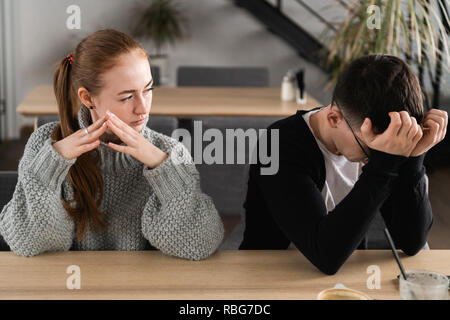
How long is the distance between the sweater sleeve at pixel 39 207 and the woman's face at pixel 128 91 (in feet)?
0.54

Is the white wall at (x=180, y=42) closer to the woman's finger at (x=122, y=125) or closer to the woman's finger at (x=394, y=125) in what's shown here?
the woman's finger at (x=122, y=125)

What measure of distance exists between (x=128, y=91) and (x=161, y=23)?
15.7 feet

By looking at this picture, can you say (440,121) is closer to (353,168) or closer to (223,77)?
(353,168)

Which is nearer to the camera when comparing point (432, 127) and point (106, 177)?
point (432, 127)

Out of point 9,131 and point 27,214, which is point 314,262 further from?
point 9,131

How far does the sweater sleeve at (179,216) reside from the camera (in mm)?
1477

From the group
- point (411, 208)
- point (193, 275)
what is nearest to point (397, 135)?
point (411, 208)

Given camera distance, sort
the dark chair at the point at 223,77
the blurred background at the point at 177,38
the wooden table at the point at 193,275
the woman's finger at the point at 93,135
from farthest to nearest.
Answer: the blurred background at the point at 177,38, the dark chair at the point at 223,77, the woman's finger at the point at 93,135, the wooden table at the point at 193,275

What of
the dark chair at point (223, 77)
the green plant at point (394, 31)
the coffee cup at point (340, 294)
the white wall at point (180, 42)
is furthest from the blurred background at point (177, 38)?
the coffee cup at point (340, 294)

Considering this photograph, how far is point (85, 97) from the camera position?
1604 mm

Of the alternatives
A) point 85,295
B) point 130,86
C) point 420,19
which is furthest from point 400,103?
point 420,19

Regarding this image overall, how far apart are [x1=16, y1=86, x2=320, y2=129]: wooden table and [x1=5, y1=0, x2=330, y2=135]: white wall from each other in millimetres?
2285

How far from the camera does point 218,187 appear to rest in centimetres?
253
